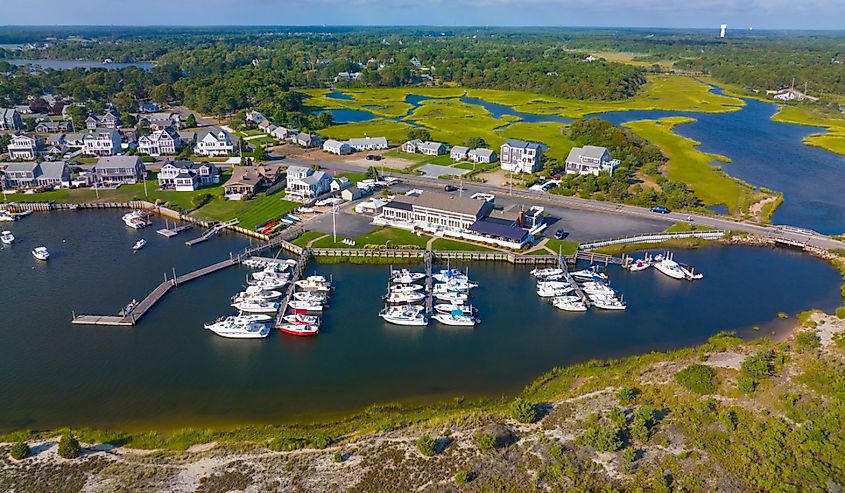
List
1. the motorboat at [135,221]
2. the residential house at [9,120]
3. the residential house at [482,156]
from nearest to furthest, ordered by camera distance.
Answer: the motorboat at [135,221] → the residential house at [482,156] → the residential house at [9,120]

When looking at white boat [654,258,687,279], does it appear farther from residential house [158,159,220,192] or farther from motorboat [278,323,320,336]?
residential house [158,159,220,192]

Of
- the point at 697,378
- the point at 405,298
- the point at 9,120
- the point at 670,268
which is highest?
the point at 9,120

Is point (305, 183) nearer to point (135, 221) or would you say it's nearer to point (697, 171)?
point (135, 221)

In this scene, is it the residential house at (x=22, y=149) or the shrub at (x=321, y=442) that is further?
the residential house at (x=22, y=149)

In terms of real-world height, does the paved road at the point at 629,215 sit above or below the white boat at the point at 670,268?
above

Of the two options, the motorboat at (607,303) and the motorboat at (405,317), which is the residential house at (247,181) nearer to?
the motorboat at (405,317)

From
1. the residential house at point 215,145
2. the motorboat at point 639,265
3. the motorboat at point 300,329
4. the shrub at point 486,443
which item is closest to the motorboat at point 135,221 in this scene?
the residential house at point 215,145

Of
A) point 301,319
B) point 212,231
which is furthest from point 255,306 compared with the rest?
point 212,231
